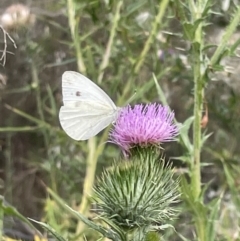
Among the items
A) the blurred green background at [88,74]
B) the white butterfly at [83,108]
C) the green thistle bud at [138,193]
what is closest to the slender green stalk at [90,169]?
the blurred green background at [88,74]

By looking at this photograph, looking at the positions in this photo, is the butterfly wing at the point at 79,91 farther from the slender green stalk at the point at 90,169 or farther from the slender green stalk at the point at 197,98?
the slender green stalk at the point at 90,169

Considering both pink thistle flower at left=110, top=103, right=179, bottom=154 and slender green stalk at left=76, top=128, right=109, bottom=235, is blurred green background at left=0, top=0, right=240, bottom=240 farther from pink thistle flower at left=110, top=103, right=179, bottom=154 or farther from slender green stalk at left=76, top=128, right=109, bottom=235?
pink thistle flower at left=110, top=103, right=179, bottom=154

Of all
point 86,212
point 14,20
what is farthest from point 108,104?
point 14,20

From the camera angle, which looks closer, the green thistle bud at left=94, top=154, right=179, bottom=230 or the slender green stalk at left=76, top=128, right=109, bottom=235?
the green thistle bud at left=94, top=154, right=179, bottom=230

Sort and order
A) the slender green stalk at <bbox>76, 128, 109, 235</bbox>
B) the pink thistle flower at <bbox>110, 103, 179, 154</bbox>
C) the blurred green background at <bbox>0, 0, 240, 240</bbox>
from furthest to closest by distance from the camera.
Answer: the blurred green background at <bbox>0, 0, 240, 240</bbox>, the slender green stalk at <bbox>76, 128, 109, 235</bbox>, the pink thistle flower at <bbox>110, 103, 179, 154</bbox>

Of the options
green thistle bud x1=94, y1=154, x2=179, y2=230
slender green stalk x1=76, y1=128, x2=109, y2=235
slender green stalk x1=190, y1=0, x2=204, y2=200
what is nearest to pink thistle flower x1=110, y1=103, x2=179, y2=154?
green thistle bud x1=94, y1=154, x2=179, y2=230

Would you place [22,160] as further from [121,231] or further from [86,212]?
[121,231]

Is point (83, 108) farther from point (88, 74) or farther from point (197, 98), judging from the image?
point (88, 74)

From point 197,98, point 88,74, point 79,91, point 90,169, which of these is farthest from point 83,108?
point 88,74
